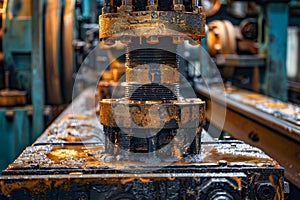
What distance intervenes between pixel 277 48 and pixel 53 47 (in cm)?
247

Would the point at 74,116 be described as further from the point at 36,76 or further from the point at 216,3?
the point at 216,3

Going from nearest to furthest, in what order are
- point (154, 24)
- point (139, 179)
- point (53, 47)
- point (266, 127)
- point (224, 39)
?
point (139, 179) < point (154, 24) < point (266, 127) < point (53, 47) < point (224, 39)

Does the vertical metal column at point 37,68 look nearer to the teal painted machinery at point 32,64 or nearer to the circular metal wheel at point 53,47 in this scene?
the teal painted machinery at point 32,64

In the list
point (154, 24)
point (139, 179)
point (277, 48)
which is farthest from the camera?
point (277, 48)

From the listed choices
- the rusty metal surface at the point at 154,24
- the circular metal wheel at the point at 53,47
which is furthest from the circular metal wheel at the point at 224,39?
the rusty metal surface at the point at 154,24

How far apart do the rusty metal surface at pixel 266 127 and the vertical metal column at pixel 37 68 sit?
4.57ft

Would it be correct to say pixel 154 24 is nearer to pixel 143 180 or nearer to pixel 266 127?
pixel 143 180

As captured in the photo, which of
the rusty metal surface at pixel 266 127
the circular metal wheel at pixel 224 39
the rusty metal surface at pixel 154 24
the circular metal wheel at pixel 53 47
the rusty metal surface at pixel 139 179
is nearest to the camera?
the rusty metal surface at pixel 139 179

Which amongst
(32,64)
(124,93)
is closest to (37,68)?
(32,64)

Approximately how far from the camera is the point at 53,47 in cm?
326

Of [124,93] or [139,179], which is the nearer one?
[139,179]

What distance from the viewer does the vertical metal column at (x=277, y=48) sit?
4559 mm

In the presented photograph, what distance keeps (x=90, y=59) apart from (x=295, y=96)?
3084mm

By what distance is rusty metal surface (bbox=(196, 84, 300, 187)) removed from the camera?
7.44 feet
